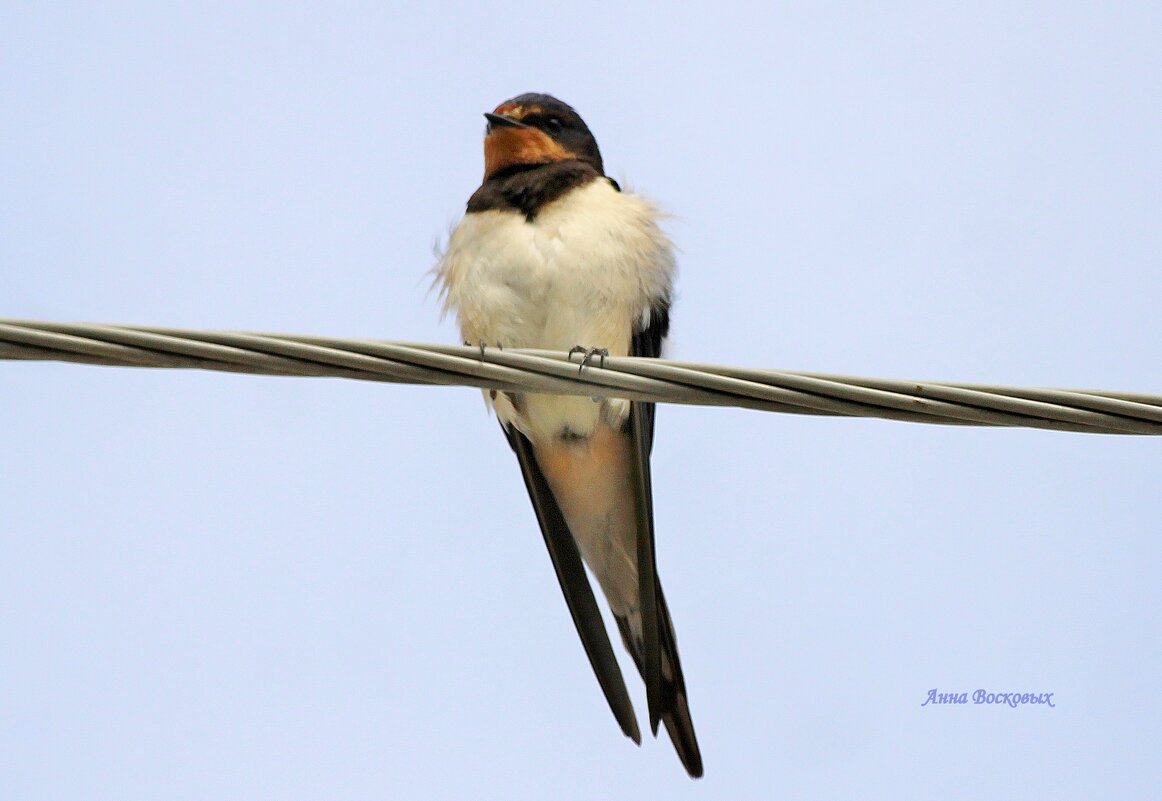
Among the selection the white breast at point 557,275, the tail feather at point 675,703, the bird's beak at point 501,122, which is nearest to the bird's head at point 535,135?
the bird's beak at point 501,122

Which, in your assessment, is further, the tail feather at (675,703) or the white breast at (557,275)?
the white breast at (557,275)

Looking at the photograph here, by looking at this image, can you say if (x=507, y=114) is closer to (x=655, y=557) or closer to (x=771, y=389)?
(x=655, y=557)

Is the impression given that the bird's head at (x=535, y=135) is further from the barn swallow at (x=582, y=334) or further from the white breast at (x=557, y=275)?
the white breast at (x=557, y=275)

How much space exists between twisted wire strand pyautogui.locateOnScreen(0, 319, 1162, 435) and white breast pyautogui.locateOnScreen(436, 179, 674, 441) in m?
1.68

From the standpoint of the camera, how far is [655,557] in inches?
164

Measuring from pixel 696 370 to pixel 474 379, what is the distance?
1.17 feet

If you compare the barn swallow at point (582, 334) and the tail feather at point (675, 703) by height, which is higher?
the barn swallow at point (582, 334)

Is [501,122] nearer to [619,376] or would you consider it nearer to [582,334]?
[582,334]

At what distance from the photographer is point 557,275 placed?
4.21 m

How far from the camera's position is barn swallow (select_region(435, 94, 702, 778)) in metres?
4.19

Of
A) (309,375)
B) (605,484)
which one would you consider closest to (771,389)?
(309,375)

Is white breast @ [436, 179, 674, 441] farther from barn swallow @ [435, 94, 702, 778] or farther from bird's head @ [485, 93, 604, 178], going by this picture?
bird's head @ [485, 93, 604, 178]

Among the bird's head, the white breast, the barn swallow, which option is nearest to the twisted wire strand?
the barn swallow

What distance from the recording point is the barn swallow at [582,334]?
419 cm
